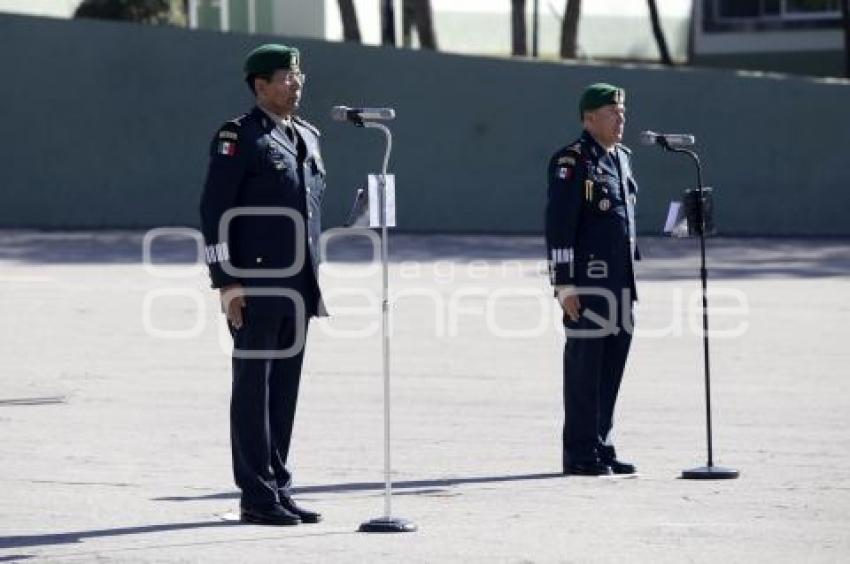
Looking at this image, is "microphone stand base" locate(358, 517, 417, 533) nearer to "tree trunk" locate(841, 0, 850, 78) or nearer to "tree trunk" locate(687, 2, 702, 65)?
"tree trunk" locate(841, 0, 850, 78)

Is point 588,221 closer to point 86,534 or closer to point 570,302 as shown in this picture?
point 570,302

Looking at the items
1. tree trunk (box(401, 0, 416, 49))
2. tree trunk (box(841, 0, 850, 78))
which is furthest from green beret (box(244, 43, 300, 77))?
tree trunk (box(401, 0, 416, 49))

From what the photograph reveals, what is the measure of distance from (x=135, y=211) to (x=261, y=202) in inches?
821

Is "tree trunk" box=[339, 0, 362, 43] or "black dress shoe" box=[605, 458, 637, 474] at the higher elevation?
"tree trunk" box=[339, 0, 362, 43]

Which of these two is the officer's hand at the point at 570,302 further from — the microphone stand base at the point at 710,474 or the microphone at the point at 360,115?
the microphone at the point at 360,115

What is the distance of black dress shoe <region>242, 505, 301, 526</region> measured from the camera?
8.99 metres

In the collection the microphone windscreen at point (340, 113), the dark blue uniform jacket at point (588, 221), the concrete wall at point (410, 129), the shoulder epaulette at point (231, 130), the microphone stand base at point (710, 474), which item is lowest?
the microphone stand base at point (710, 474)

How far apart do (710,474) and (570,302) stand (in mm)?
1126

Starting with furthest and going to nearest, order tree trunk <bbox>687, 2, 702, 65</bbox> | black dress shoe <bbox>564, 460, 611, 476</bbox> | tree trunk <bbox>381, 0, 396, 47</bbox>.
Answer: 1. tree trunk <bbox>687, 2, 702, 65</bbox>
2. tree trunk <bbox>381, 0, 396, 47</bbox>
3. black dress shoe <bbox>564, 460, 611, 476</bbox>

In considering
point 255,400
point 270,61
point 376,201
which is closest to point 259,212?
point 376,201

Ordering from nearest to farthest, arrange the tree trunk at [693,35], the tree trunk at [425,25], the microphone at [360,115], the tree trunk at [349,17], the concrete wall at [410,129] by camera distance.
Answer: the microphone at [360,115] → the concrete wall at [410,129] → the tree trunk at [349,17] → the tree trunk at [425,25] → the tree trunk at [693,35]

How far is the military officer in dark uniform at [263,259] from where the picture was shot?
9.00 metres

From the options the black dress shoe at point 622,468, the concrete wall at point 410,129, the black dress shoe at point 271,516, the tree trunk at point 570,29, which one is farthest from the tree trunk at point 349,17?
the black dress shoe at point 271,516

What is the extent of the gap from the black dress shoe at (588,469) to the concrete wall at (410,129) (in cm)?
1876
